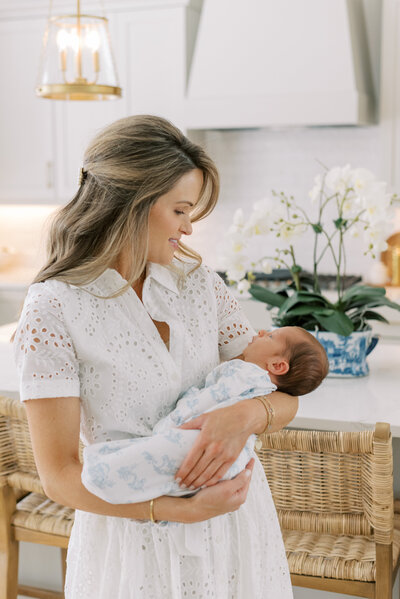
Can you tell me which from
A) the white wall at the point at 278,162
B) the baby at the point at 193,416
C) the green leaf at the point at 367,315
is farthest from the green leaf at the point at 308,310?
the white wall at the point at 278,162

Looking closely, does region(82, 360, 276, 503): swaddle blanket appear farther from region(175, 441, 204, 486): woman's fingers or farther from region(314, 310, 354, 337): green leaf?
region(314, 310, 354, 337): green leaf

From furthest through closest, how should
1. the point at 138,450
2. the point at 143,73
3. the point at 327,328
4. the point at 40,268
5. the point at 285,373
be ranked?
the point at 143,73, the point at 327,328, the point at 285,373, the point at 40,268, the point at 138,450

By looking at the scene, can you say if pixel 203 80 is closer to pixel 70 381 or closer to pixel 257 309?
pixel 257 309

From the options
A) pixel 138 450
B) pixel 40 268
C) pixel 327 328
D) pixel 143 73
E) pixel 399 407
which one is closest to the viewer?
pixel 138 450

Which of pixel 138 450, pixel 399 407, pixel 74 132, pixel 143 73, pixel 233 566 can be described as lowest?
pixel 233 566

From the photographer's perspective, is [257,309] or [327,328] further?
[257,309]

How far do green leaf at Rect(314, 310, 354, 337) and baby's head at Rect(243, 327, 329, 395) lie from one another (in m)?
0.58

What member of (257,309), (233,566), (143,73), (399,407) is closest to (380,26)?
(143,73)

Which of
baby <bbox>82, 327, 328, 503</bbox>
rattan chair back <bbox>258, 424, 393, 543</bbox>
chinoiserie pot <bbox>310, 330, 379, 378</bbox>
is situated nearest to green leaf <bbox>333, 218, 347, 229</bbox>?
chinoiserie pot <bbox>310, 330, 379, 378</bbox>

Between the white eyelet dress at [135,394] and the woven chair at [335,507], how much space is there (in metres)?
0.17

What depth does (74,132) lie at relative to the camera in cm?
446

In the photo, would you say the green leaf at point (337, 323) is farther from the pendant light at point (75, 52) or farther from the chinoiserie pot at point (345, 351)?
the pendant light at point (75, 52)

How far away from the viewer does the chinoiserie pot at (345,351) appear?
6.84 feet

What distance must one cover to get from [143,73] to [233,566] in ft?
11.4
